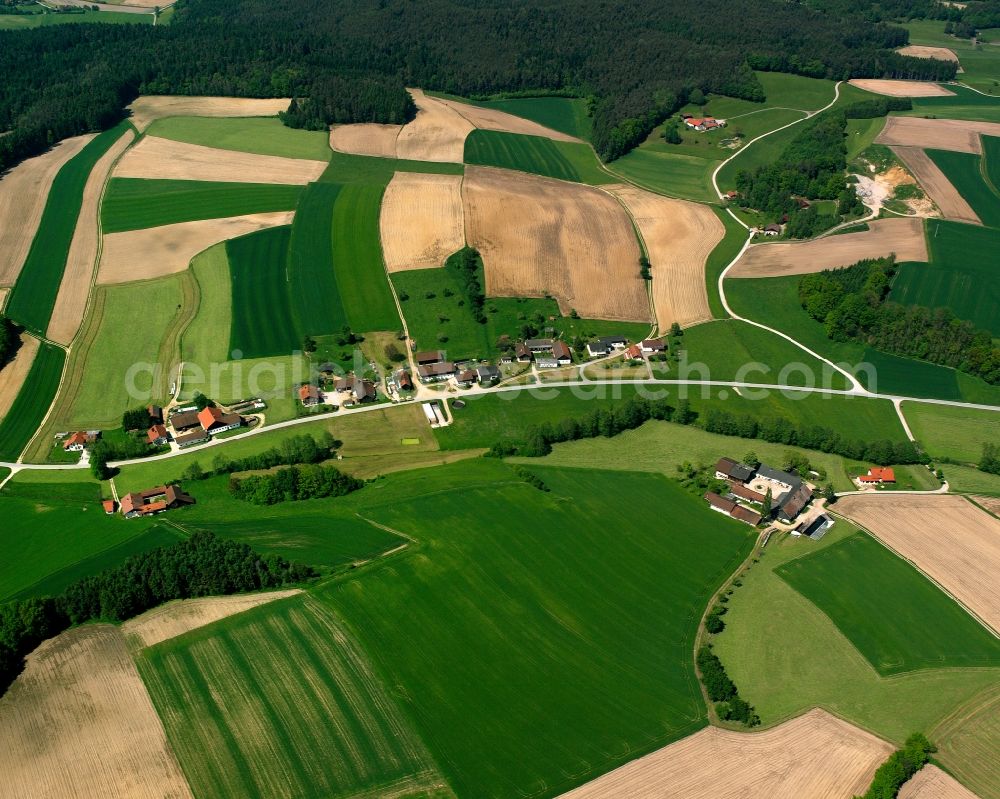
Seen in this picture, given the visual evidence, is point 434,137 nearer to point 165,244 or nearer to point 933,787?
point 165,244

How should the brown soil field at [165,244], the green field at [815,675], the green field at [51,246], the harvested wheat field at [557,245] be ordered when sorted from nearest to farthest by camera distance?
the green field at [815,675] → the green field at [51,246] → the harvested wheat field at [557,245] → the brown soil field at [165,244]

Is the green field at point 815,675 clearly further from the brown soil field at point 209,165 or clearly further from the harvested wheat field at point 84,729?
the brown soil field at point 209,165

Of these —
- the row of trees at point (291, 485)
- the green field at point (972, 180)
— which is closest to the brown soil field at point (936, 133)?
the green field at point (972, 180)

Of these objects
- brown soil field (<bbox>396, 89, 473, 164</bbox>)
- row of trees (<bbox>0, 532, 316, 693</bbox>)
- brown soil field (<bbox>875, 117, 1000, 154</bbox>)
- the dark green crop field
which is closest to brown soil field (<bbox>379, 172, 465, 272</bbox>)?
brown soil field (<bbox>396, 89, 473, 164</bbox>)

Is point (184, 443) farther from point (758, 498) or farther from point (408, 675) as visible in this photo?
point (758, 498)

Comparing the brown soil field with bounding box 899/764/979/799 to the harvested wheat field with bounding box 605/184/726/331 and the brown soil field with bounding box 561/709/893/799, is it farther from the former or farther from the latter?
the harvested wheat field with bounding box 605/184/726/331

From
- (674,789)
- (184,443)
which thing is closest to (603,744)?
(674,789)
